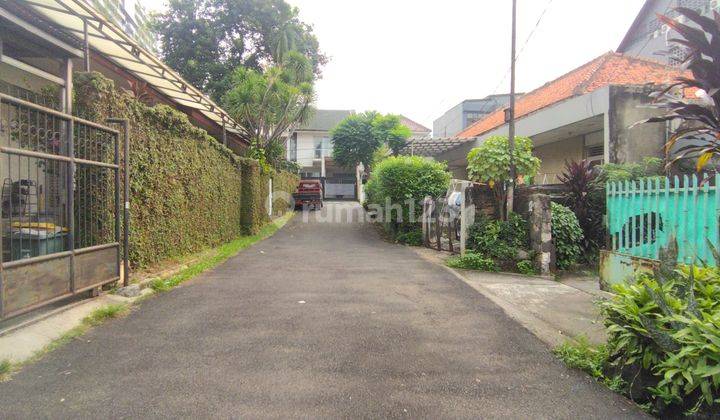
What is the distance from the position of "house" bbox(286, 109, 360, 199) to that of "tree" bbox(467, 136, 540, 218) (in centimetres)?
2783

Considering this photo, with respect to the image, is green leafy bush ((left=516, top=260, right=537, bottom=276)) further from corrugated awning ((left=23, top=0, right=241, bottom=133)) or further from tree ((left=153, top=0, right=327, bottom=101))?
tree ((left=153, top=0, right=327, bottom=101))

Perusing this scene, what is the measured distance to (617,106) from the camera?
10.4 meters

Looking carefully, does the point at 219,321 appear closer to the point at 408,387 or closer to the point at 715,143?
the point at 408,387

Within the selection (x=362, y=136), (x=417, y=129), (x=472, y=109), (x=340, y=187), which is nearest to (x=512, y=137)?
(x=362, y=136)

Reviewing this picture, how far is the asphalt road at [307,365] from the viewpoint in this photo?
114 inches

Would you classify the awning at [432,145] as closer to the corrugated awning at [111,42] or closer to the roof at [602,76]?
the roof at [602,76]

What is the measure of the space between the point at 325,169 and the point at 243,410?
38.8 m

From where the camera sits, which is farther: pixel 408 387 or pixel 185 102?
pixel 185 102

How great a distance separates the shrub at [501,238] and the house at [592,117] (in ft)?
9.48

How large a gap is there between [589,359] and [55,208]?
550 cm

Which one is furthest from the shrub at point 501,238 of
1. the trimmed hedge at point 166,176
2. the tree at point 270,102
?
the tree at point 270,102

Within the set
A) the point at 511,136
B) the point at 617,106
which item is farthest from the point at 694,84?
the point at 617,106

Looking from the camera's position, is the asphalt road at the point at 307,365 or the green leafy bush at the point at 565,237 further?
the green leafy bush at the point at 565,237

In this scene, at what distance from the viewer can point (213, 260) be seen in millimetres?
8633
